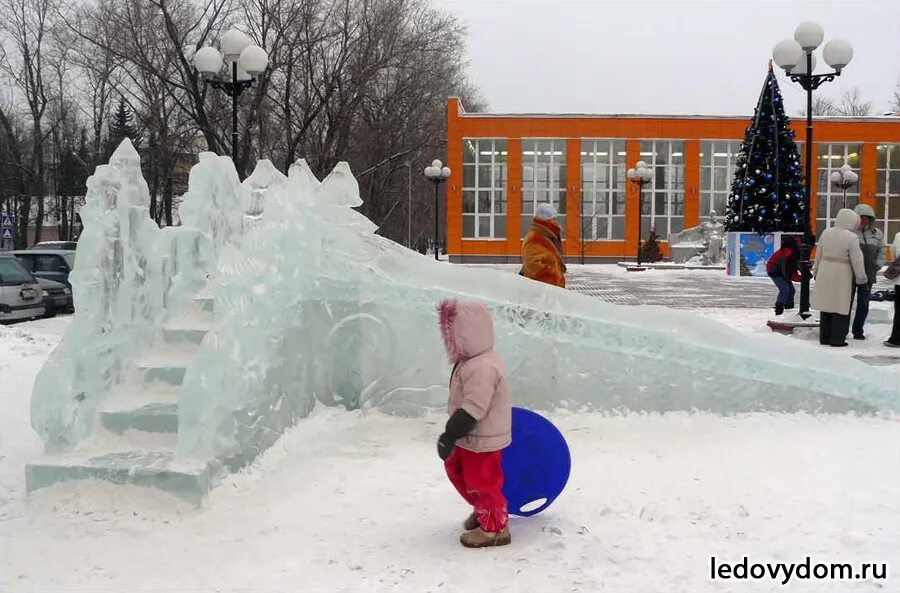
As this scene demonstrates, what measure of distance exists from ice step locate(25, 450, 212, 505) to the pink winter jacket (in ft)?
5.66

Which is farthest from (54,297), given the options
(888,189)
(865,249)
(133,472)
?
(888,189)

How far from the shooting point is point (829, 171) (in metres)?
45.6

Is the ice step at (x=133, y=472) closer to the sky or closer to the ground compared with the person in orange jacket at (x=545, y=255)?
closer to the ground

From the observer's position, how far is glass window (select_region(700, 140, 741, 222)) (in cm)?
4569

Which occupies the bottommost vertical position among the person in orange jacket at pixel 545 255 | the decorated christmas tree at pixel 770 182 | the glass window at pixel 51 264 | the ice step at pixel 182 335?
the ice step at pixel 182 335

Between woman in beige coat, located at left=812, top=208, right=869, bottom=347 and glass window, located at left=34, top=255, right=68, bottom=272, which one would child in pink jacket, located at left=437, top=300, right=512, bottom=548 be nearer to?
woman in beige coat, located at left=812, top=208, right=869, bottom=347

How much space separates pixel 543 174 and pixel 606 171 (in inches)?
141

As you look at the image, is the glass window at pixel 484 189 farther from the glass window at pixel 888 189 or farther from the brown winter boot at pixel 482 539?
the brown winter boot at pixel 482 539

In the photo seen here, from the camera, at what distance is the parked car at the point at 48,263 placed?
Answer: 19.6 meters

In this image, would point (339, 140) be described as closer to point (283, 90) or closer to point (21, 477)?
point (283, 90)

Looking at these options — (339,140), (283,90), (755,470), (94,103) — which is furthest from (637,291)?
(94,103)

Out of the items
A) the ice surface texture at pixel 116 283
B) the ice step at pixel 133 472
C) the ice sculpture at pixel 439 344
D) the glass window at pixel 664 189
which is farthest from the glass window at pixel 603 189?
the ice step at pixel 133 472

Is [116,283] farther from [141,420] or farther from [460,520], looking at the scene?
[460,520]

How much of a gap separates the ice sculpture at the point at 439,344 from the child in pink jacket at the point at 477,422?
219cm
